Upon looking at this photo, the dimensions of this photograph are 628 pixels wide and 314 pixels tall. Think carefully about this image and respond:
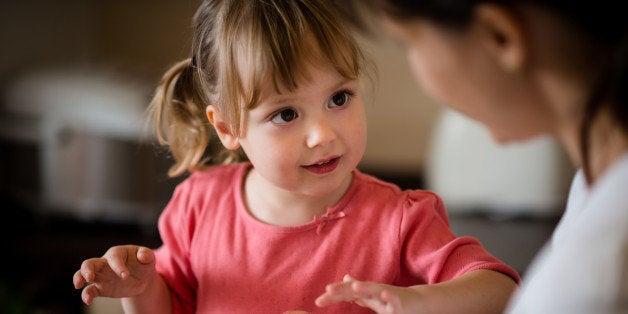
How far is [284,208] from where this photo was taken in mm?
1019

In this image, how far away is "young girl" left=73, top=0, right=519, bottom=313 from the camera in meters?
0.91

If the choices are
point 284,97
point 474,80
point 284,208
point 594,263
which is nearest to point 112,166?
point 284,208

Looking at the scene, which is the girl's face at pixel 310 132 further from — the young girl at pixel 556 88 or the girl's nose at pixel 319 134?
Result: the young girl at pixel 556 88

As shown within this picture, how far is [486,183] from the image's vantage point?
238cm

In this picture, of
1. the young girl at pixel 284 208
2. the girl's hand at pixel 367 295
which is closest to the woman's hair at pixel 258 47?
the young girl at pixel 284 208

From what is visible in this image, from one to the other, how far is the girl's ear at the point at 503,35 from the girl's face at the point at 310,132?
0.96ft

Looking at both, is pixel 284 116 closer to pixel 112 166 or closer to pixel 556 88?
pixel 556 88

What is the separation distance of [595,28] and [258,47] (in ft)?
1.32

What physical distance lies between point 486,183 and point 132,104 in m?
1.04

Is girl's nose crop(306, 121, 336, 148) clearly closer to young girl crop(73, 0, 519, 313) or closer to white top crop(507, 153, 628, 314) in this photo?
young girl crop(73, 0, 519, 313)

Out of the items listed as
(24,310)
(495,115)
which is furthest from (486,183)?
(495,115)

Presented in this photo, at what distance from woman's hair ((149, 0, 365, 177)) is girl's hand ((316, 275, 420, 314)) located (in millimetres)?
244

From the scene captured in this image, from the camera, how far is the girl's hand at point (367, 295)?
0.76 meters

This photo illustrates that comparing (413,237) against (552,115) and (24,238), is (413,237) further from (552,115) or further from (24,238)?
(24,238)
